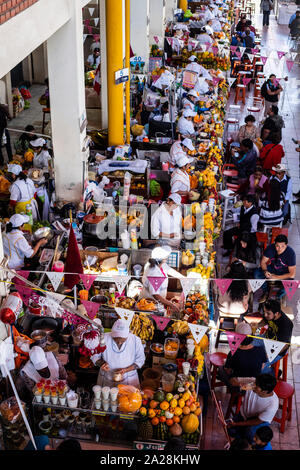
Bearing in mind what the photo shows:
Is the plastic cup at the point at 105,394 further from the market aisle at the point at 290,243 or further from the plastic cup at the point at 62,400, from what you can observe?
the market aisle at the point at 290,243

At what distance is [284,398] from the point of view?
6660 millimetres

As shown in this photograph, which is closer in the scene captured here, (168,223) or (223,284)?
(223,284)

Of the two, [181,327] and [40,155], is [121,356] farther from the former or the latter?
[40,155]

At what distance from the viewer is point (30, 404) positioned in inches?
242

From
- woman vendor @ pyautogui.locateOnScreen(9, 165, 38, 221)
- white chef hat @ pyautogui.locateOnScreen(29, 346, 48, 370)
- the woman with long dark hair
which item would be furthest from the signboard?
white chef hat @ pyautogui.locateOnScreen(29, 346, 48, 370)

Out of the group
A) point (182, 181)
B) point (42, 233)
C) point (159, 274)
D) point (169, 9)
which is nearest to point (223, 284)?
point (159, 274)

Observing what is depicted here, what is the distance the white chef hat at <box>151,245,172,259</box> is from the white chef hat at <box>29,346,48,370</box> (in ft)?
7.96

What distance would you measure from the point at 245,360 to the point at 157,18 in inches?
556

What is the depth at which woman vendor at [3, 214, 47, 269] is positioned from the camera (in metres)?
7.68

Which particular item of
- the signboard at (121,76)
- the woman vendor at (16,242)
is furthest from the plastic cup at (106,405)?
the signboard at (121,76)

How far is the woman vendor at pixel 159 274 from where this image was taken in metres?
7.41

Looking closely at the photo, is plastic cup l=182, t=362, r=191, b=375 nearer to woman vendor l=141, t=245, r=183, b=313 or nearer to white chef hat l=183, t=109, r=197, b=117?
woman vendor l=141, t=245, r=183, b=313
